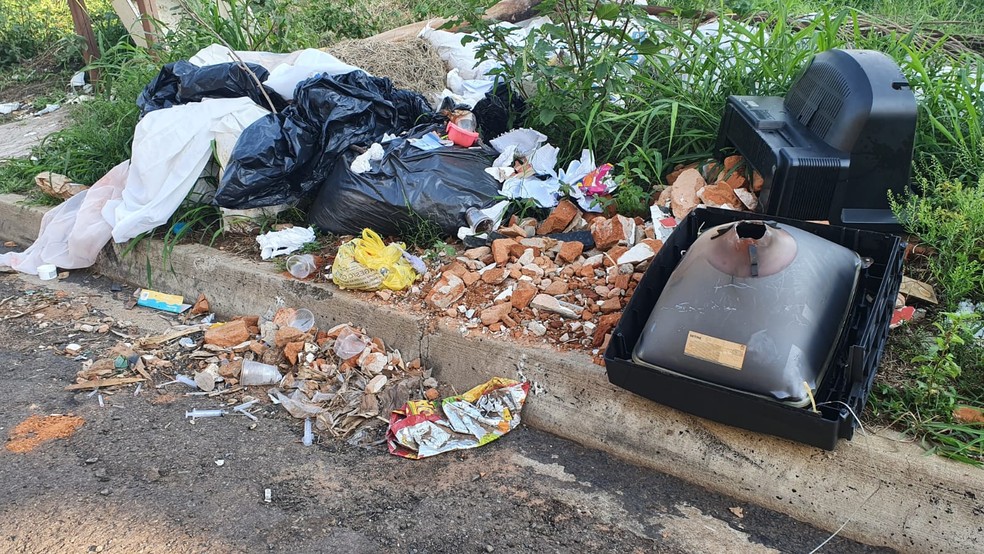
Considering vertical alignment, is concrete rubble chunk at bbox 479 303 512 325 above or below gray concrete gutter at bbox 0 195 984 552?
above

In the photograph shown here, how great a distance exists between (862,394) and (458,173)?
2063 millimetres

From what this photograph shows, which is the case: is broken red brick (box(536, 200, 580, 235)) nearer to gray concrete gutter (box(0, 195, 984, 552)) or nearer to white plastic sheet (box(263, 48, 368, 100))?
gray concrete gutter (box(0, 195, 984, 552))

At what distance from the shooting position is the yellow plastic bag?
121 inches

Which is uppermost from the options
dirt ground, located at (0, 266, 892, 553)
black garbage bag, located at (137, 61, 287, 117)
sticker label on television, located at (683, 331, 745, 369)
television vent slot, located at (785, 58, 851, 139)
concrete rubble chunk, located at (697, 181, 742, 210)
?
television vent slot, located at (785, 58, 851, 139)

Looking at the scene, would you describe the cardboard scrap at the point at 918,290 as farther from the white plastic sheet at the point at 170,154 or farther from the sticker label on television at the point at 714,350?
the white plastic sheet at the point at 170,154

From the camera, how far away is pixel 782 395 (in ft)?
6.54

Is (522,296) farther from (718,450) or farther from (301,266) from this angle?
(301,266)

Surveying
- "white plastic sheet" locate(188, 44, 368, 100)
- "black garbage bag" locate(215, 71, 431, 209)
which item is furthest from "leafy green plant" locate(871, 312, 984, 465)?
"white plastic sheet" locate(188, 44, 368, 100)

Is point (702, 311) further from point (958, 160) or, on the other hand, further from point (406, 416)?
point (958, 160)

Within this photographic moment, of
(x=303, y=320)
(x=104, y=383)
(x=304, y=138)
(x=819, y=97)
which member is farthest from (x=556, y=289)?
(x=104, y=383)

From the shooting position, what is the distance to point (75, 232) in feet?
13.3

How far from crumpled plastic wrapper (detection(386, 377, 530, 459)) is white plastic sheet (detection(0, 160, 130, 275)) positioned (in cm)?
244

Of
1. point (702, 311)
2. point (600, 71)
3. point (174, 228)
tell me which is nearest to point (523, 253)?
point (600, 71)

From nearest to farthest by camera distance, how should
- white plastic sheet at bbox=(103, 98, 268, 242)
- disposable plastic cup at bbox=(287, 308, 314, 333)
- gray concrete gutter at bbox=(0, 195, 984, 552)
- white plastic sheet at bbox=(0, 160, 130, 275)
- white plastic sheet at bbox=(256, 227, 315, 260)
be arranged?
gray concrete gutter at bbox=(0, 195, 984, 552), disposable plastic cup at bbox=(287, 308, 314, 333), white plastic sheet at bbox=(256, 227, 315, 260), white plastic sheet at bbox=(103, 98, 268, 242), white plastic sheet at bbox=(0, 160, 130, 275)
